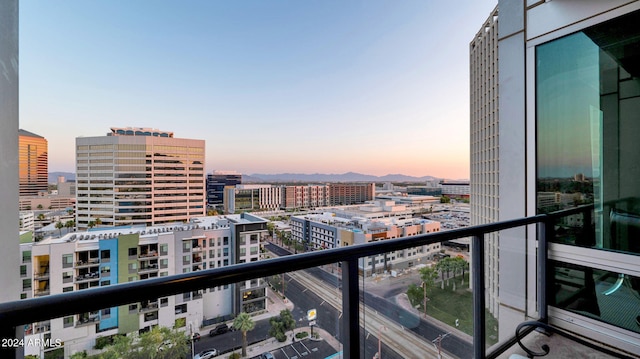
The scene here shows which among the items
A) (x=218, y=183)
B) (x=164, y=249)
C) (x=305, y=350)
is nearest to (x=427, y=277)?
(x=305, y=350)

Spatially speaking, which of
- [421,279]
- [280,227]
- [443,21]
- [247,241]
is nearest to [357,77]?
[443,21]

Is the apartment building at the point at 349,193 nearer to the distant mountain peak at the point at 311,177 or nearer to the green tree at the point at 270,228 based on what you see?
the distant mountain peak at the point at 311,177

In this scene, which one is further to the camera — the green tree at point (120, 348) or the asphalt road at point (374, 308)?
the asphalt road at point (374, 308)

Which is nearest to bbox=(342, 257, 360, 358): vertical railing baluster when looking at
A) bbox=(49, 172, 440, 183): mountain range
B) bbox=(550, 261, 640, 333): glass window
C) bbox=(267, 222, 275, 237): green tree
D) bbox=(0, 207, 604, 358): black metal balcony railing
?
bbox=(0, 207, 604, 358): black metal balcony railing

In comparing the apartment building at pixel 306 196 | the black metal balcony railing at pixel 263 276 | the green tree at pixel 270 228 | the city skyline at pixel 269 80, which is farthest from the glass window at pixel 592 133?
the apartment building at pixel 306 196

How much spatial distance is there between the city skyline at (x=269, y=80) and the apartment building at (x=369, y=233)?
21.3 ft

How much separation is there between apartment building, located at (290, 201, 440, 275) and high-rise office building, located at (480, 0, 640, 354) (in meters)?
1.00

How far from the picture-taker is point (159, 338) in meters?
0.81

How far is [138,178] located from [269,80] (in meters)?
11.0

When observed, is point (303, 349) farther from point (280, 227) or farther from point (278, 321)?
point (280, 227)

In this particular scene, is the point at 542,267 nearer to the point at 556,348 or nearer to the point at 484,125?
the point at 556,348

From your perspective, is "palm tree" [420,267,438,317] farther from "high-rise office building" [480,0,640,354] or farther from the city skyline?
the city skyline

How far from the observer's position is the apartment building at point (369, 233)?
4.15ft

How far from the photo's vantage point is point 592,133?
2439 millimetres
